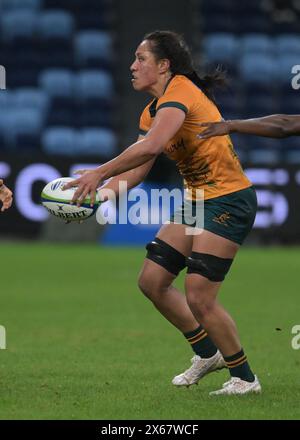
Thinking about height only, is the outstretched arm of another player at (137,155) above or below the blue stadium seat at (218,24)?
above

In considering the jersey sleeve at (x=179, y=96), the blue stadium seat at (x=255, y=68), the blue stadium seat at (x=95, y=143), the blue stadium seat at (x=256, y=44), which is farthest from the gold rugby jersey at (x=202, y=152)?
the blue stadium seat at (x=256, y=44)

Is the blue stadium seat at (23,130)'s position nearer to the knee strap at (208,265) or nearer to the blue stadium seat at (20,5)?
the blue stadium seat at (20,5)

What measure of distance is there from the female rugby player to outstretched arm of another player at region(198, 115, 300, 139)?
Answer: 0.28 metres

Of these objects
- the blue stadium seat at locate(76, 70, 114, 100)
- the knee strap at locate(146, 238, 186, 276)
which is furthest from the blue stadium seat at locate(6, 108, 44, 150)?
the knee strap at locate(146, 238, 186, 276)

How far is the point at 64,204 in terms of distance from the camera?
6848 mm

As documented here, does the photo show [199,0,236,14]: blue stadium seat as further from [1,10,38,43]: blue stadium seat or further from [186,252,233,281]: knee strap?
[186,252,233,281]: knee strap

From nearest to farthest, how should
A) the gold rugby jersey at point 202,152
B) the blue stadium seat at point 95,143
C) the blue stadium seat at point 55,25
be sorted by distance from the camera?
the gold rugby jersey at point 202,152 < the blue stadium seat at point 95,143 < the blue stadium seat at point 55,25

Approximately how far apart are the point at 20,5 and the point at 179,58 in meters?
18.3

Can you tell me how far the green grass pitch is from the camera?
656 cm

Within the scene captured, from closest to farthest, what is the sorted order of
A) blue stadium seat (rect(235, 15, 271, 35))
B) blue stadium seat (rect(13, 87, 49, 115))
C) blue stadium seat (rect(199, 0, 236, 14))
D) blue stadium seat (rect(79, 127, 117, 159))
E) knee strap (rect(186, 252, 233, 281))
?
knee strap (rect(186, 252, 233, 281)) < blue stadium seat (rect(79, 127, 117, 159)) < blue stadium seat (rect(13, 87, 49, 115)) < blue stadium seat (rect(199, 0, 236, 14)) < blue stadium seat (rect(235, 15, 271, 35))

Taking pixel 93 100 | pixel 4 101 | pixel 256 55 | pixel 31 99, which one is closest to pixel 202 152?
pixel 31 99

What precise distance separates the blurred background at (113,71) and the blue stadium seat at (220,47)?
0.03 metres

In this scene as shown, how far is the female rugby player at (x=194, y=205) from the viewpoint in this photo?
695 cm

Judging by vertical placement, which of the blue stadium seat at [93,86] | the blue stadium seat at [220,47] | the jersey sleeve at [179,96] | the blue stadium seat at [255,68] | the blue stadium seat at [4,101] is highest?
the jersey sleeve at [179,96]
